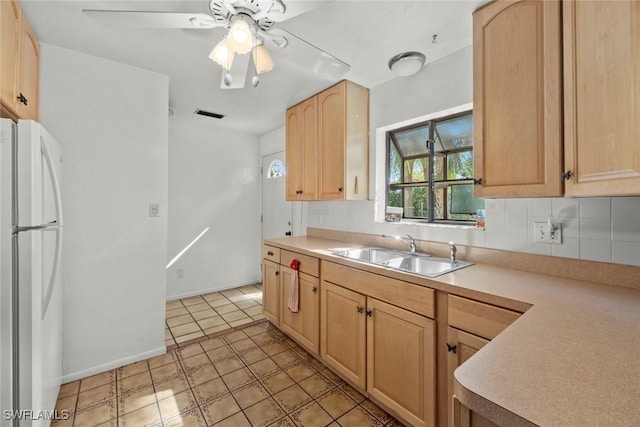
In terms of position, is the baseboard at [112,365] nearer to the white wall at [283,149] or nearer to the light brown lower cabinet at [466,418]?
the white wall at [283,149]

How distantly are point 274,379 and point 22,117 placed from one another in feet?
7.43

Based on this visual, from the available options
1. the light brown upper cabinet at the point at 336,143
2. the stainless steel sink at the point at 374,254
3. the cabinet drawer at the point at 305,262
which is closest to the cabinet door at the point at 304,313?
the cabinet drawer at the point at 305,262

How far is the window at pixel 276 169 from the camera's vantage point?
12.4ft

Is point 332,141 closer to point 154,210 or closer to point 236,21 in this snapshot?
point 236,21

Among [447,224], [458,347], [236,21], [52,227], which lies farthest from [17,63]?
[447,224]

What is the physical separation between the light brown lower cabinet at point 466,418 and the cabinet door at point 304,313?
57.7 inches

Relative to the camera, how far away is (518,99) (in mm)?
1276

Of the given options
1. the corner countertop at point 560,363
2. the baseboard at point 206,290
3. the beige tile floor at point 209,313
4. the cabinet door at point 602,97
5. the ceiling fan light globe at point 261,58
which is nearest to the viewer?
the corner countertop at point 560,363

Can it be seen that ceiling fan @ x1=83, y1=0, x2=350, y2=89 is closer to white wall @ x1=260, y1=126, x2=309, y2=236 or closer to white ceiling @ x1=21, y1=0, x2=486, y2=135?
white ceiling @ x1=21, y1=0, x2=486, y2=135

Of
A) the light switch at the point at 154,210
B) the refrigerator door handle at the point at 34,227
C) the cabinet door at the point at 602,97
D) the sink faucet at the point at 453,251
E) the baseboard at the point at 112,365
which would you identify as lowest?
the baseboard at the point at 112,365

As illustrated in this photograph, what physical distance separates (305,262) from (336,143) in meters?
1.05

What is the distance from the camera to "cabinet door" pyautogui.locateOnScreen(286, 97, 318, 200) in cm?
259

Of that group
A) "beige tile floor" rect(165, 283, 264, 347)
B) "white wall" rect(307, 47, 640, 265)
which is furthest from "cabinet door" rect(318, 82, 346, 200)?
"beige tile floor" rect(165, 283, 264, 347)

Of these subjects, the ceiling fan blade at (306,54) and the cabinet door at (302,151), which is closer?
the ceiling fan blade at (306,54)
